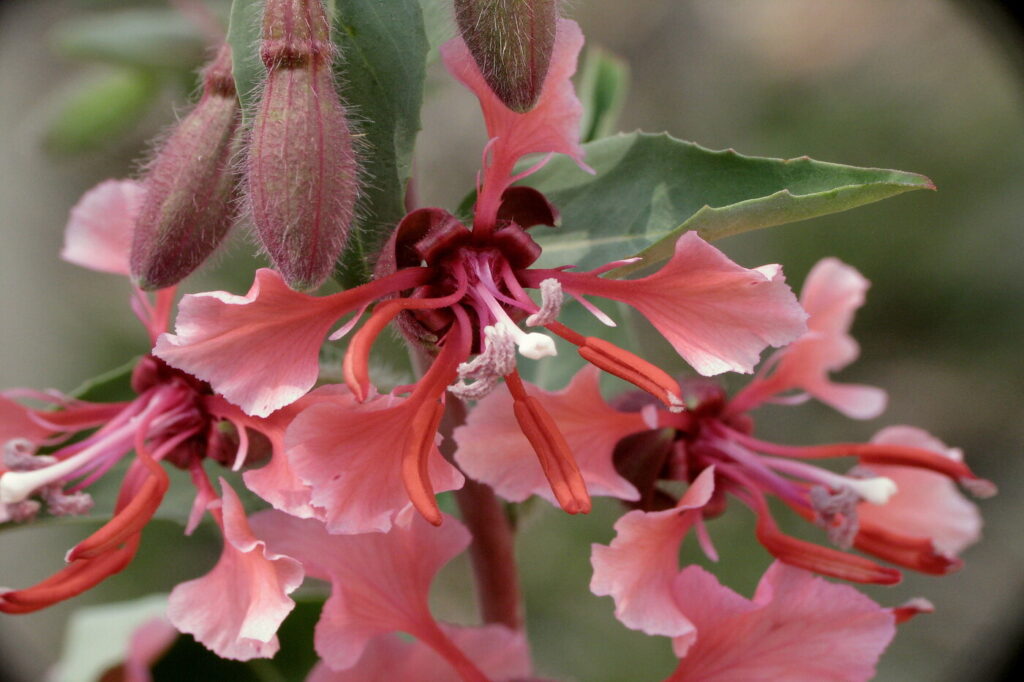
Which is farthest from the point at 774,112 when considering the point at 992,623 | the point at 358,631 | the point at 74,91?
the point at 358,631

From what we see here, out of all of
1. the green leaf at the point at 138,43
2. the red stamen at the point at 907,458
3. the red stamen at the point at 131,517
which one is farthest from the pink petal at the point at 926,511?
the green leaf at the point at 138,43

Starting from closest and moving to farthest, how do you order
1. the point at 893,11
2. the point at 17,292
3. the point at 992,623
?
the point at 992,623, the point at 17,292, the point at 893,11

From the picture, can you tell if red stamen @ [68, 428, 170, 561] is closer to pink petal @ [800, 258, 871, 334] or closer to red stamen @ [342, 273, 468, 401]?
red stamen @ [342, 273, 468, 401]

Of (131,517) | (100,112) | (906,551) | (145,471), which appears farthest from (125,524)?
(100,112)

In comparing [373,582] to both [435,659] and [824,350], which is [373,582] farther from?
[824,350]

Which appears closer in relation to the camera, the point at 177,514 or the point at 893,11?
the point at 177,514

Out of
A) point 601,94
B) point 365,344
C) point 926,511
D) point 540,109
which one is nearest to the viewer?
point 365,344

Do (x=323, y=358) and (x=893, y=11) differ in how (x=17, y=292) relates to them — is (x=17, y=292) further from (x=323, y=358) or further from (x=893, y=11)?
(x=893, y=11)
